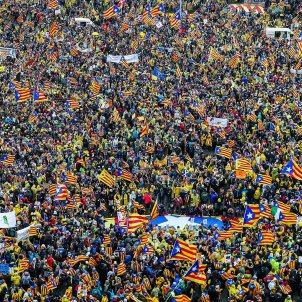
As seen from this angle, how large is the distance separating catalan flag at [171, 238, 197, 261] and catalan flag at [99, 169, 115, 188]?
26.9ft

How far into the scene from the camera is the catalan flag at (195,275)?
32134 mm

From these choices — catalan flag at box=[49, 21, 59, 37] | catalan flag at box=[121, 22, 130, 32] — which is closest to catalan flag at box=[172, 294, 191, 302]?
catalan flag at box=[49, 21, 59, 37]

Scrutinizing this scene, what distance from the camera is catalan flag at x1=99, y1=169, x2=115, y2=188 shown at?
1598 inches

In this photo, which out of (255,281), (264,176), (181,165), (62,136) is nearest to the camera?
(255,281)

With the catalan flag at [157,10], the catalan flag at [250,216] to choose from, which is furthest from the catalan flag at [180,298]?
the catalan flag at [157,10]

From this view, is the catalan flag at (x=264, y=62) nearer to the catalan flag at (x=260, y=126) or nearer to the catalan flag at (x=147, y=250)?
the catalan flag at (x=260, y=126)

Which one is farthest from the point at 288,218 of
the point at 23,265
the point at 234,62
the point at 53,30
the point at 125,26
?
the point at 53,30

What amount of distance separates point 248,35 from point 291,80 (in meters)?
8.47

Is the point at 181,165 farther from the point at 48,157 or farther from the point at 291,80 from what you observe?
the point at 291,80

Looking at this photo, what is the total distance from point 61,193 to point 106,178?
8.95 ft

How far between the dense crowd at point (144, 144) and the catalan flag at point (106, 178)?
0.18 feet

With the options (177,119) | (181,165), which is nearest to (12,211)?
(181,165)

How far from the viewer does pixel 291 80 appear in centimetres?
5356

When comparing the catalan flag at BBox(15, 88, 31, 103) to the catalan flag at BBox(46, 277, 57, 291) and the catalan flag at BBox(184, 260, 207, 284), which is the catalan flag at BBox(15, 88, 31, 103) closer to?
the catalan flag at BBox(46, 277, 57, 291)
